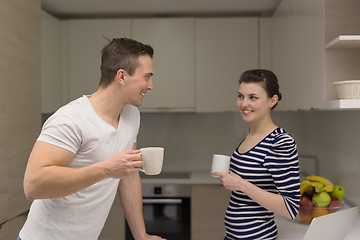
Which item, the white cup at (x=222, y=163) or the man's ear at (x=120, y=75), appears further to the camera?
the white cup at (x=222, y=163)

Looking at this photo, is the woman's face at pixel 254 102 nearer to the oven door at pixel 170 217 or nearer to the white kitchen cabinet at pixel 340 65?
the white kitchen cabinet at pixel 340 65

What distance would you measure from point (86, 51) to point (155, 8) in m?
0.73

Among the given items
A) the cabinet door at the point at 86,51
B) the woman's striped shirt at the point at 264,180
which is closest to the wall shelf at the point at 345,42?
the woman's striped shirt at the point at 264,180

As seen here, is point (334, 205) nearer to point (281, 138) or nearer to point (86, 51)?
point (281, 138)

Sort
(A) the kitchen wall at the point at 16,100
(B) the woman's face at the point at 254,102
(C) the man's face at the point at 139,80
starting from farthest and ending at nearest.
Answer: (A) the kitchen wall at the point at 16,100
(B) the woman's face at the point at 254,102
(C) the man's face at the point at 139,80

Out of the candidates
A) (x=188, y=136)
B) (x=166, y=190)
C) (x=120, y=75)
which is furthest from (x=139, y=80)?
(x=188, y=136)

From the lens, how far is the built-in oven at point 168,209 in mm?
3338

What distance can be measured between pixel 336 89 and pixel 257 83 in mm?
357

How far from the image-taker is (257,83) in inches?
65.3

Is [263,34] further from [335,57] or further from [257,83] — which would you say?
[257,83]

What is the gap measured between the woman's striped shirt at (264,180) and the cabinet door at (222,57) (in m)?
1.85

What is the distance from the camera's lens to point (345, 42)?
5.39ft

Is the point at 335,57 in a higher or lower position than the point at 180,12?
lower

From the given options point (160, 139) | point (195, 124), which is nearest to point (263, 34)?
point (195, 124)
